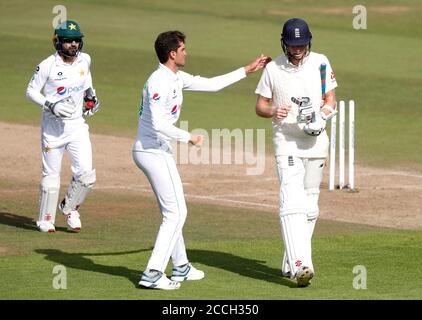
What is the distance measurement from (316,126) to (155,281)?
2.06 meters

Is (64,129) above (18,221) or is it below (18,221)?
above

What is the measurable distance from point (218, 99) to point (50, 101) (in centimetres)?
1315

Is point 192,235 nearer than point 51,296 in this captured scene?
No

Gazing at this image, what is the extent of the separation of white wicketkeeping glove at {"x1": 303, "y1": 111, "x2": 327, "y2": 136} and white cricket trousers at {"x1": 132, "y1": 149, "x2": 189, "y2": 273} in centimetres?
130

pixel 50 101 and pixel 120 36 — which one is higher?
pixel 120 36

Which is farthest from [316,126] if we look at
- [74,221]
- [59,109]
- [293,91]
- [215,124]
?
[215,124]

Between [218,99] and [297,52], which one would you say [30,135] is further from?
[297,52]

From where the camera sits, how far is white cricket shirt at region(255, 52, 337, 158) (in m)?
12.6

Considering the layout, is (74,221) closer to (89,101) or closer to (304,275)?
(89,101)

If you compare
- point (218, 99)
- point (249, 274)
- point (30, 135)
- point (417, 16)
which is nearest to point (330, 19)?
point (417, 16)

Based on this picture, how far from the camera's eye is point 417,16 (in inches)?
1592

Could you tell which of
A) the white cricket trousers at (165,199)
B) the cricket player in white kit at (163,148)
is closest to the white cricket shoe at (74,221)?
the cricket player in white kit at (163,148)

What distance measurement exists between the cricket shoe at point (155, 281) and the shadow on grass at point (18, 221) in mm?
4155

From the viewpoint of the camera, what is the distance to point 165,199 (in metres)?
12.2
